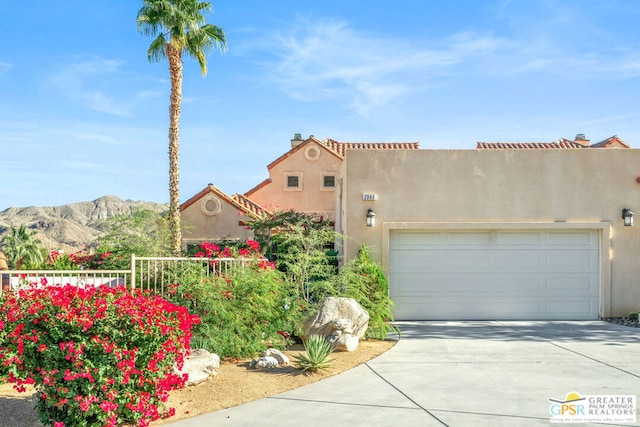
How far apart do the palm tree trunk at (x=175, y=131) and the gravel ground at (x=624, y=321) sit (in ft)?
46.5

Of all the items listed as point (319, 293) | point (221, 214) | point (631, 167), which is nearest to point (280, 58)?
point (319, 293)

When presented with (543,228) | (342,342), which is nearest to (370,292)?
(342,342)

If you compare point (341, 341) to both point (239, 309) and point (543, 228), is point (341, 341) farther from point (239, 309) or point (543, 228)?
point (543, 228)

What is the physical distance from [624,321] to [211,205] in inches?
703

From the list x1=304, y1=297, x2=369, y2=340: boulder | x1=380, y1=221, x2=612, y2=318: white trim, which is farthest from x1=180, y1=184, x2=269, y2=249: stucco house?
x1=304, y1=297, x2=369, y2=340: boulder

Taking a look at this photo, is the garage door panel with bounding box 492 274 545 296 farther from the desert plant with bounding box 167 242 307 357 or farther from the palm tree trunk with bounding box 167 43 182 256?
the palm tree trunk with bounding box 167 43 182 256

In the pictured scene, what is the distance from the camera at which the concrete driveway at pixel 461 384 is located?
675cm

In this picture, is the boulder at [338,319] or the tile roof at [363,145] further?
the tile roof at [363,145]

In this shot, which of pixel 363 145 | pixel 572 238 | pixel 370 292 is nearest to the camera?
pixel 370 292

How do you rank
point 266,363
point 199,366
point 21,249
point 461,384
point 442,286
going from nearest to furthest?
point 461,384 < point 199,366 < point 266,363 < point 442,286 < point 21,249

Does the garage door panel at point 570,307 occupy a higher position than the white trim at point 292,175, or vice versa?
the white trim at point 292,175

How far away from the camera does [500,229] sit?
50.5ft

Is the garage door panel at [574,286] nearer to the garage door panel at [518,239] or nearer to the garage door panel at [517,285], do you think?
the garage door panel at [517,285]

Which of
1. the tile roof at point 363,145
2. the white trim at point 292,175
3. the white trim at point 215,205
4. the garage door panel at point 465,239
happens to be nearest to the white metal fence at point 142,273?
the garage door panel at point 465,239
